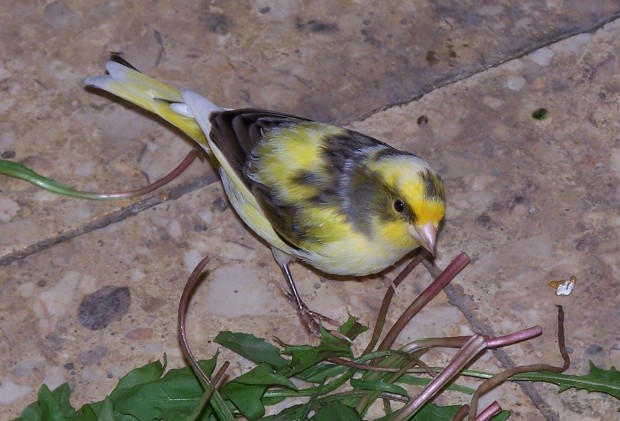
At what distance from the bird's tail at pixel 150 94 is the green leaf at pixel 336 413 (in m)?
1.21

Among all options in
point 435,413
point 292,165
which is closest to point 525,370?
point 435,413

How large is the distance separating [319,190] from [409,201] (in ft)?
1.17

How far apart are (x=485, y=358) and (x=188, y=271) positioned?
121cm

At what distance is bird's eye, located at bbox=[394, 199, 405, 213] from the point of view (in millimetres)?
3619

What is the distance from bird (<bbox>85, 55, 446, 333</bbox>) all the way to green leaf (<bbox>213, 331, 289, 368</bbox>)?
32 centimetres

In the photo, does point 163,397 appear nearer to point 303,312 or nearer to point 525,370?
point 303,312

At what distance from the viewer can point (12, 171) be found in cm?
424

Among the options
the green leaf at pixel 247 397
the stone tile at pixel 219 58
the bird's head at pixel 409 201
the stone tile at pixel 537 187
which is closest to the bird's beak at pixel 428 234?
the bird's head at pixel 409 201

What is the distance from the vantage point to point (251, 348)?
3.65 m

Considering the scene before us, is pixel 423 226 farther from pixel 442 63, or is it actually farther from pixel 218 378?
pixel 442 63

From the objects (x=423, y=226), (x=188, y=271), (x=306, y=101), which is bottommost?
(x=188, y=271)

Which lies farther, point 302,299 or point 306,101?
point 306,101

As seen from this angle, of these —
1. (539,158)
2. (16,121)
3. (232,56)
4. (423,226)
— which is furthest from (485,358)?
(16,121)

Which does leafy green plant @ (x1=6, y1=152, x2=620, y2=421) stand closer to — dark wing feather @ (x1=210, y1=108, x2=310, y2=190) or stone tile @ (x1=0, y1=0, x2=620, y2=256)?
dark wing feather @ (x1=210, y1=108, x2=310, y2=190)
